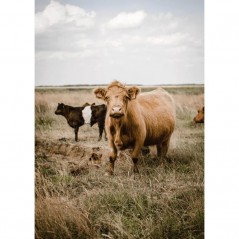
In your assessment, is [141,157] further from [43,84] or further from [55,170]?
[43,84]

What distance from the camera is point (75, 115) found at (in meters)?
3.61

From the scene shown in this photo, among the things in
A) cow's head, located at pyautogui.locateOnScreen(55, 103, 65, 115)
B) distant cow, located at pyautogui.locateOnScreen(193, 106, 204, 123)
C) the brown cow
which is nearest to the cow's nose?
the brown cow

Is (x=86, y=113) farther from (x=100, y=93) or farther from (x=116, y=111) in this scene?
(x=116, y=111)

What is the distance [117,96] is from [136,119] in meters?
0.23

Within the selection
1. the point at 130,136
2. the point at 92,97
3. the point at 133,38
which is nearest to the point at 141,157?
the point at 130,136

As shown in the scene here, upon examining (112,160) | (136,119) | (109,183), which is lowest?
(109,183)

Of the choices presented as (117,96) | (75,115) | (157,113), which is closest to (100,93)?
(117,96)

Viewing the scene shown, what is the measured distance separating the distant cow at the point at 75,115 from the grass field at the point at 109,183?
3 cm

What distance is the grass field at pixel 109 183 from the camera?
10.9 feet

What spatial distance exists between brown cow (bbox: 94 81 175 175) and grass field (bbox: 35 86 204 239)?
58 mm

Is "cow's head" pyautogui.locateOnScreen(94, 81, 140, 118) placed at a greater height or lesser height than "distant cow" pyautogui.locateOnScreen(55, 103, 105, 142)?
greater

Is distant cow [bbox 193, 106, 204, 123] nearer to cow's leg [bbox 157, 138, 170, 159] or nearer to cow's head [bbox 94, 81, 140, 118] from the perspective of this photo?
cow's leg [bbox 157, 138, 170, 159]

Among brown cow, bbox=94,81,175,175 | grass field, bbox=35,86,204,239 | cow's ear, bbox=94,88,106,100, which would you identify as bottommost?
grass field, bbox=35,86,204,239

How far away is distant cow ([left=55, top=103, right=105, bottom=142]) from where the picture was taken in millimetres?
3605
